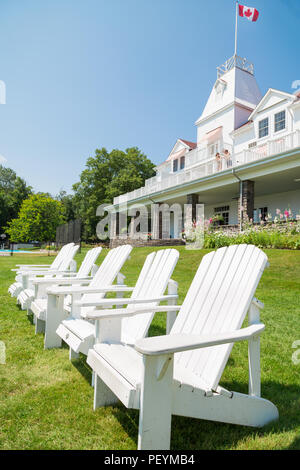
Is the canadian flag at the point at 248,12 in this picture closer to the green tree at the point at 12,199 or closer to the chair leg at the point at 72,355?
the chair leg at the point at 72,355

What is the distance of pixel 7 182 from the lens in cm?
4644

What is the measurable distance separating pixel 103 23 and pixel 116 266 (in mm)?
5754

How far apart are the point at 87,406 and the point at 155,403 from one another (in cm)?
92

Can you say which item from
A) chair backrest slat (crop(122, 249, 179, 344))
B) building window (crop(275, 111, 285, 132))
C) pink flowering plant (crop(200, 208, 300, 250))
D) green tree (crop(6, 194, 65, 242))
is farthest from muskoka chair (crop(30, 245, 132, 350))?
green tree (crop(6, 194, 65, 242))

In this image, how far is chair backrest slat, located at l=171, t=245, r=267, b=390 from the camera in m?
1.87

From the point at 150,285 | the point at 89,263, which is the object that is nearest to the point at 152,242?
the point at 89,263

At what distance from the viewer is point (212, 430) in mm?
1858

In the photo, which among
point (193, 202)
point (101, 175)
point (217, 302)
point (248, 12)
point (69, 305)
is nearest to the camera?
point (217, 302)

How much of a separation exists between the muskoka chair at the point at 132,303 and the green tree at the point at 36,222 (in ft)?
74.2

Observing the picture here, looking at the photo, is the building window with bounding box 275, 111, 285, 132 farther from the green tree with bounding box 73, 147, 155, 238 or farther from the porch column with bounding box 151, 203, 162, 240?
the green tree with bounding box 73, 147, 155, 238

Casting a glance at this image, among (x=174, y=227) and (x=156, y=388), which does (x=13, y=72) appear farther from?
(x=174, y=227)

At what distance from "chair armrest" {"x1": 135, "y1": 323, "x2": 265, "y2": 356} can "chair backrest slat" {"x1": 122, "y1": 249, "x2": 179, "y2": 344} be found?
1093 millimetres

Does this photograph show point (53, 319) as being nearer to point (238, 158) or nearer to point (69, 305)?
point (69, 305)
